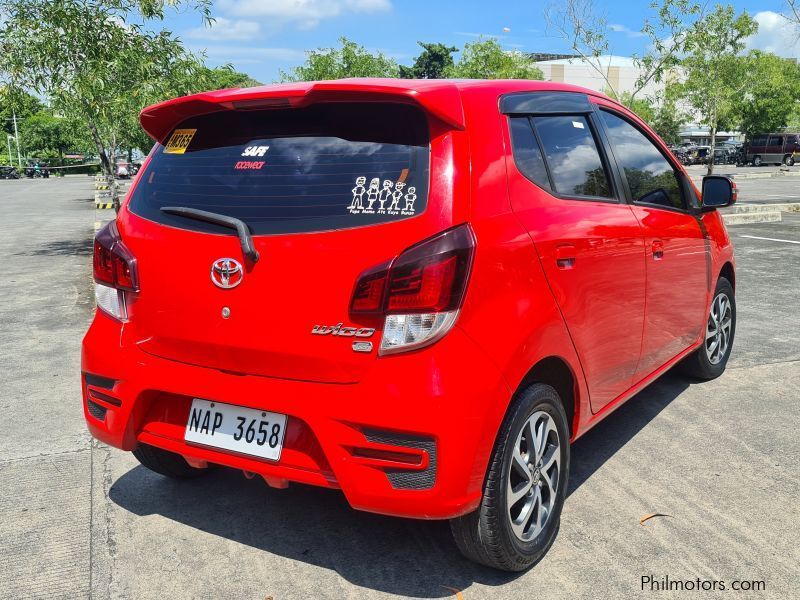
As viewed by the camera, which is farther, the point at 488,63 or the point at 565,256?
the point at 488,63

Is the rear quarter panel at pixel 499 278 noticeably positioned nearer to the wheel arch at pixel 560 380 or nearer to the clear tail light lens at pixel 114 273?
the wheel arch at pixel 560 380

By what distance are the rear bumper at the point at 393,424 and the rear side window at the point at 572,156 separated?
1.05m

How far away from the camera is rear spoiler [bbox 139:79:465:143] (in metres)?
2.54

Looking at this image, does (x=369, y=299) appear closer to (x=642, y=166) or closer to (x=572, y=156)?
(x=572, y=156)

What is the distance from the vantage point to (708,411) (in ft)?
15.0

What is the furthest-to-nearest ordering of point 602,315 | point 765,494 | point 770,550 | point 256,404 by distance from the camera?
point 765,494
point 602,315
point 770,550
point 256,404

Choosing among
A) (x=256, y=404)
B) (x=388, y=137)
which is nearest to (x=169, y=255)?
(x=256, y=404)

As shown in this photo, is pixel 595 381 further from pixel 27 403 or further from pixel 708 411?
pixel 27 403

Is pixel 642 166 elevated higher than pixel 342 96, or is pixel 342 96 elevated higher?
pixel 342 96

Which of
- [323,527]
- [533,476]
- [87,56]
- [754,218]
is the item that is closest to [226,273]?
[323,527]

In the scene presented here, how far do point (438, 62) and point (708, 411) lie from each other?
8818cm

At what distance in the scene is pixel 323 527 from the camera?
3180 mm

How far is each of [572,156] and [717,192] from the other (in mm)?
1532

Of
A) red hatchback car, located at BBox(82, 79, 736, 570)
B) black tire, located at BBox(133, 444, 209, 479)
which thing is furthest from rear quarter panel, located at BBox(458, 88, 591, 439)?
black tire, located at BBox(133, 444, 209, 479)
